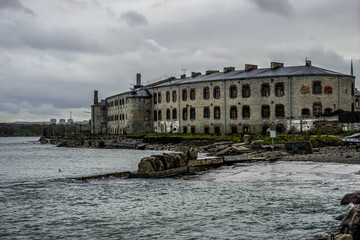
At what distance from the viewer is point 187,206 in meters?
15.4

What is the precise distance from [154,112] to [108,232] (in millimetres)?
59343

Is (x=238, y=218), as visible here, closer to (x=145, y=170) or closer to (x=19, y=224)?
(x=19, y=224)

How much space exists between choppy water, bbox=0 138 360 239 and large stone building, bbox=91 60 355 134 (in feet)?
102

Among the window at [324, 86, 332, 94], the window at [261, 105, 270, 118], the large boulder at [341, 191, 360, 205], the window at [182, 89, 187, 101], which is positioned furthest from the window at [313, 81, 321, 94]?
the large boulder at [341, 191, 360, 205]

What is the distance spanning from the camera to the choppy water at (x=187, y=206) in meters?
12.1

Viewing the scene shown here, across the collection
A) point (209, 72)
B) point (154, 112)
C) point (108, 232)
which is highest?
point (209, 72)

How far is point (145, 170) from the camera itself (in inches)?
924

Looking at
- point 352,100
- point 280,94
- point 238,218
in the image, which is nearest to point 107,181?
point 238,218

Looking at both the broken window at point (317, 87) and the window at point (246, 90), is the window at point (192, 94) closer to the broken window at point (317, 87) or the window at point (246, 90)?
the window at point (246, 90)

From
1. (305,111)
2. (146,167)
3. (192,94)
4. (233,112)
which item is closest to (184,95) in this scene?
(192,94)

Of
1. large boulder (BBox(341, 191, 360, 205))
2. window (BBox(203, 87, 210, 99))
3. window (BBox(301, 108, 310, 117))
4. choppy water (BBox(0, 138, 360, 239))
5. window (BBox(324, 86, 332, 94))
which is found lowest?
choppy water (BBox(0, 138, 360, 239))

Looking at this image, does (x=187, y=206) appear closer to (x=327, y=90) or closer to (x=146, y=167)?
(x=146, y=167)

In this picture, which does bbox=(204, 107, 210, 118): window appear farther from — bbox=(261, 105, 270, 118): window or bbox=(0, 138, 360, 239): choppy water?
bbox=(0, 138, 360, 239): choppy water

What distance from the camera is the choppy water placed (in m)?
12.1
